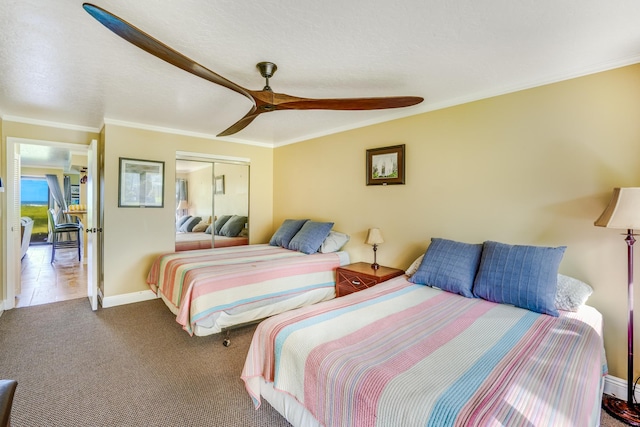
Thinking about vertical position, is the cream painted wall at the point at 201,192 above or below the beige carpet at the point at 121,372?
above

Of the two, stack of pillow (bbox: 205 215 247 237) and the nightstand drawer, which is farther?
stack of pillow (bbox: 205 215 247 237)

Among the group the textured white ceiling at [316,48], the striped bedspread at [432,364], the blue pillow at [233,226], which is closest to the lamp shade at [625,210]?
the striped bedspread at [432,364]

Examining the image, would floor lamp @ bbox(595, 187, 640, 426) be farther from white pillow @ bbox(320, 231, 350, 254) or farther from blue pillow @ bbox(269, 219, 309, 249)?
blue pillow @ bbox(269, 219, 309, 249)

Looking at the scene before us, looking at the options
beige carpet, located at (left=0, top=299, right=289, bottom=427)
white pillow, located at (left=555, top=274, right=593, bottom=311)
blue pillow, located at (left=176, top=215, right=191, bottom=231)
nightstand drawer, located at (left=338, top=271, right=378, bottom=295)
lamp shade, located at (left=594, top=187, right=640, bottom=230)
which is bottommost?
beige carpet, located at (left=0, top=299, right=289, bottom=427)

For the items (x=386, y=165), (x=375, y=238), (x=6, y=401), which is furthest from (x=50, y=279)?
(x=386, y=165)

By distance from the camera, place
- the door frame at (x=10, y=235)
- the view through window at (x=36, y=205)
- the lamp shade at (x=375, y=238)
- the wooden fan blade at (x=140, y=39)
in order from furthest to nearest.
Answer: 1. the view through window at (x=36, y=205)
2. the door frame at (x=10, y=235)
3. the lamp shade at (x=375, y=238)
4. the wooden fan blade at (x=140, y=39)

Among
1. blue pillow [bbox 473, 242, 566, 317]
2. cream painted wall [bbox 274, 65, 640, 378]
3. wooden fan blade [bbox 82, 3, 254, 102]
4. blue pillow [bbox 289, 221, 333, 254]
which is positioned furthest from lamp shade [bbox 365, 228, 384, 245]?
wooden fan blade [bbox 82, 3, 254, 102]

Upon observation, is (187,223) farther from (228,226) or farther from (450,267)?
(450,267)

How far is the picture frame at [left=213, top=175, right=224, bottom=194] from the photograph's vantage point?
176 inches

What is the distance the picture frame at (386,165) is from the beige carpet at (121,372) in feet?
7.29

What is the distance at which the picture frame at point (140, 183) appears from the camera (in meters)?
3.67

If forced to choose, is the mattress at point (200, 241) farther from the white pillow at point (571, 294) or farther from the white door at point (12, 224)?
the white pillow at point (571, 294)

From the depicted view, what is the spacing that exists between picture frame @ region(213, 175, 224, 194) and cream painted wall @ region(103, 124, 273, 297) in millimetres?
400

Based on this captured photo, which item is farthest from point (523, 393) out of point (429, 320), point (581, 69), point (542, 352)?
point (581, 69)
